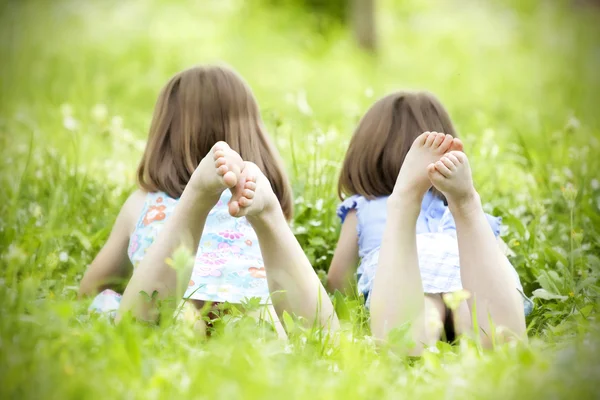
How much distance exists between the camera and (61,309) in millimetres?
1500

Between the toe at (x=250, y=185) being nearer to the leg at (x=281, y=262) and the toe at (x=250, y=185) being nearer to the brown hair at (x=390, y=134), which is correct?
the leg at (x=281, y=262)

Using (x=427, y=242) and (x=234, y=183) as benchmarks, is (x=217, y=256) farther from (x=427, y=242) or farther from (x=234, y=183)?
(x=427, y=242)

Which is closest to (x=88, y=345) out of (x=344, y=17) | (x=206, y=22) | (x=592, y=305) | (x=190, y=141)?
(x=190, y=141)

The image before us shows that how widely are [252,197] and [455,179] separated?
50cm

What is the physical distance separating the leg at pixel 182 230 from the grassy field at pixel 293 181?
0.38 feet

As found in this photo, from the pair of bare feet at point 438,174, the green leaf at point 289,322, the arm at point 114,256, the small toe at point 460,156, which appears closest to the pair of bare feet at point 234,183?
the green leaf at point 289,322

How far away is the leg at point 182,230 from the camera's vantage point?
1.89 metres

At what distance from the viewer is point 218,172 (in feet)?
6.11

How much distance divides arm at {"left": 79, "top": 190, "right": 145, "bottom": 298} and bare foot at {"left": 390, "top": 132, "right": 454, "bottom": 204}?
33.4 inches

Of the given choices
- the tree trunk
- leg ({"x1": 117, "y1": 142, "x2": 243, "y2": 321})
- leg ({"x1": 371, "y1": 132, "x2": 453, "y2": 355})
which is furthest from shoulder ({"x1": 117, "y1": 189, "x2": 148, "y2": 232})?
the tree trunk

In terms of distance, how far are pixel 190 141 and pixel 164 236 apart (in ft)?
1.72

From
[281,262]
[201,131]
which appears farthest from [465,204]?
[201,131]

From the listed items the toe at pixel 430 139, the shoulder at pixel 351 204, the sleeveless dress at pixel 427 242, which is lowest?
the sleeveless dress at pixel 427 242

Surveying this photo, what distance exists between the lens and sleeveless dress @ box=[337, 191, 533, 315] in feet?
7.41
